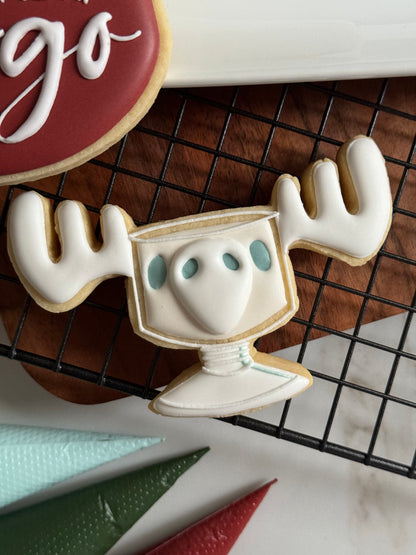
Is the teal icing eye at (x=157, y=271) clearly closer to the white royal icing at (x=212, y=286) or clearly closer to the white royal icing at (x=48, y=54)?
the white royal icing at (x=212, y=286)

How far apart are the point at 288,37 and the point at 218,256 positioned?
25 centimetres

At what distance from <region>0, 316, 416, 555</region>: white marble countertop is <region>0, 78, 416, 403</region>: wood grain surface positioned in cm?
11

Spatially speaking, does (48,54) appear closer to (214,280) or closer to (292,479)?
(214,280)

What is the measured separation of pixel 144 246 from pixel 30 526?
1.41ft

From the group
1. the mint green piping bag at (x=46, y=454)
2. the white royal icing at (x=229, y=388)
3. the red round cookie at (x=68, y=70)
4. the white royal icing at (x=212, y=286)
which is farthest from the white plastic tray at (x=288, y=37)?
the mint green piping bag at (x=46, y=454)

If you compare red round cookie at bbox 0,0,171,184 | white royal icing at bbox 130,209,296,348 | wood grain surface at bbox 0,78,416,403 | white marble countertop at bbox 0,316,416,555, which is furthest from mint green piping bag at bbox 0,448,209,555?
red round cookie at bbox 0,0,171,184

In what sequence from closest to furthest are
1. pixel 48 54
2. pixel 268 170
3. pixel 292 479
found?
pixel 48 54
pixel 268 170
pixel 292 479

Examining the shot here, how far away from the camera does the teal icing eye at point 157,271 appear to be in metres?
0.70

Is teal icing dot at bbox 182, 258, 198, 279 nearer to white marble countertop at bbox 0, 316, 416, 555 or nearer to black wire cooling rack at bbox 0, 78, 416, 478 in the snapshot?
black wire cooling rack at bbox 0, 78, 416, 478

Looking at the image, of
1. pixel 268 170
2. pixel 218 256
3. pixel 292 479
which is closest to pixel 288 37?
pixel 268 170

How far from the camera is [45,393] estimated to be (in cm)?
89

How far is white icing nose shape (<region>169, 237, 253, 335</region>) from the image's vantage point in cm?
68

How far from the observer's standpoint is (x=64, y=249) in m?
0.69

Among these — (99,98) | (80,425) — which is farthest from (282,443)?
(99,98)
